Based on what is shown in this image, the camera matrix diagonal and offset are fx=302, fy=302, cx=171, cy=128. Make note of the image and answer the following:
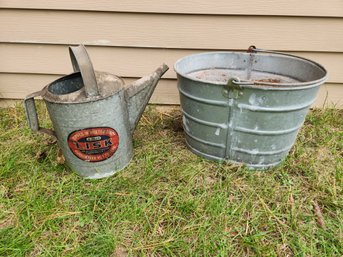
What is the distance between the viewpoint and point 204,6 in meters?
1.82

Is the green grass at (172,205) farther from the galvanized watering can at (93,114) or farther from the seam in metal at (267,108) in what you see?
the seam in metal at (267,108)

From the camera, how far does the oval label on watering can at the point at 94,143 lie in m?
1.43

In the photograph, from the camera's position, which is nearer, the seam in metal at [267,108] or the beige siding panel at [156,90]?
the seam in metal at [267,108]

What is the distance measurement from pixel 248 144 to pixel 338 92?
1020mm

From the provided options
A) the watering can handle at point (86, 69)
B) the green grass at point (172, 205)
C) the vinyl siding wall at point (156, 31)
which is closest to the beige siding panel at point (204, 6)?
the vinyl siding wall at point (156, 31)

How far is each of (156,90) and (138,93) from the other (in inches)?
23.9

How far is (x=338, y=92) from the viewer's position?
2109mm

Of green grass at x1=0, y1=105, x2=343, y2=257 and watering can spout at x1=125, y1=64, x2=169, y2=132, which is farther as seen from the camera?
watering can spout at x1=125, y1=64, x2=169, y2=132

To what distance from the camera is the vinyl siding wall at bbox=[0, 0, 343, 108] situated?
1.83 m

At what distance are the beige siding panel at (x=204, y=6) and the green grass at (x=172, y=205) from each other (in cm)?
80

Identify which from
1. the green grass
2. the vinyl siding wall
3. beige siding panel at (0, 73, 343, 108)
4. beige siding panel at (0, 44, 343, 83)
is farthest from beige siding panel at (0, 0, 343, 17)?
the green grass

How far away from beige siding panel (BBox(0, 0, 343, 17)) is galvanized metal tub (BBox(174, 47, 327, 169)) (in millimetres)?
273

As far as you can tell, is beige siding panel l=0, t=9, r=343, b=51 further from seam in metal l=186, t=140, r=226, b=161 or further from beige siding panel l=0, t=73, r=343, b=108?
seam in metal l=186, t=140, r=226, b=161

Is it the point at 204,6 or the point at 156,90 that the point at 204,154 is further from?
the point at 204,6
